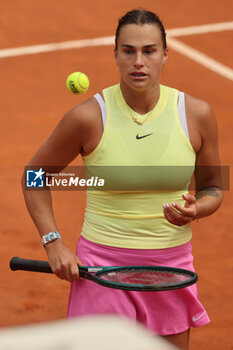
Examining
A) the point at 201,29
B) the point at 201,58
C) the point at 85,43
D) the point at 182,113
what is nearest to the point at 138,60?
the point at 182,113

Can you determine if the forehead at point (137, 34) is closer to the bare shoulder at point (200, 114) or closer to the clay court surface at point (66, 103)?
the bare shoulder at point (200, 114)

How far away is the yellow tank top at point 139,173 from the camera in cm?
353

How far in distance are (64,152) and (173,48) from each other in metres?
9.32

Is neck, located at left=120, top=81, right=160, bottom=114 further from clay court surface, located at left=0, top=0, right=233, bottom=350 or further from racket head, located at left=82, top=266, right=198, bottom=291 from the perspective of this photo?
clay court surface, located at left=0, top=0, right=233, bottom=350

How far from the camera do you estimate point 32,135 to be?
9.66m

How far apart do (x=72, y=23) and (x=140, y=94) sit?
33.3 ft

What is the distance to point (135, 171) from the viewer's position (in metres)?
3.52

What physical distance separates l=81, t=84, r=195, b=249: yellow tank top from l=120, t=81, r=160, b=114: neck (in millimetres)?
35

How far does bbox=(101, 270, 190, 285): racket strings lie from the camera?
3.47 metres

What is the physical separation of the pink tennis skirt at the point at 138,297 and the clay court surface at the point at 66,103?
201cm

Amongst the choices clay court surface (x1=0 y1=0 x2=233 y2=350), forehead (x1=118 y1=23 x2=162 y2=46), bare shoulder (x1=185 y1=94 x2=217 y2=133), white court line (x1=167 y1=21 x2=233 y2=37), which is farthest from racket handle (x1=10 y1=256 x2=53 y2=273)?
white court line (x1=167 y1=21 x2=233 y2=37)

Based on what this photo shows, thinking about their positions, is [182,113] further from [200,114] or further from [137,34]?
[137,34]

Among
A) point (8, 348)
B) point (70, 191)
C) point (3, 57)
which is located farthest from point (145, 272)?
point (3, 57)

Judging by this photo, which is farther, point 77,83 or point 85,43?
point 85,43
